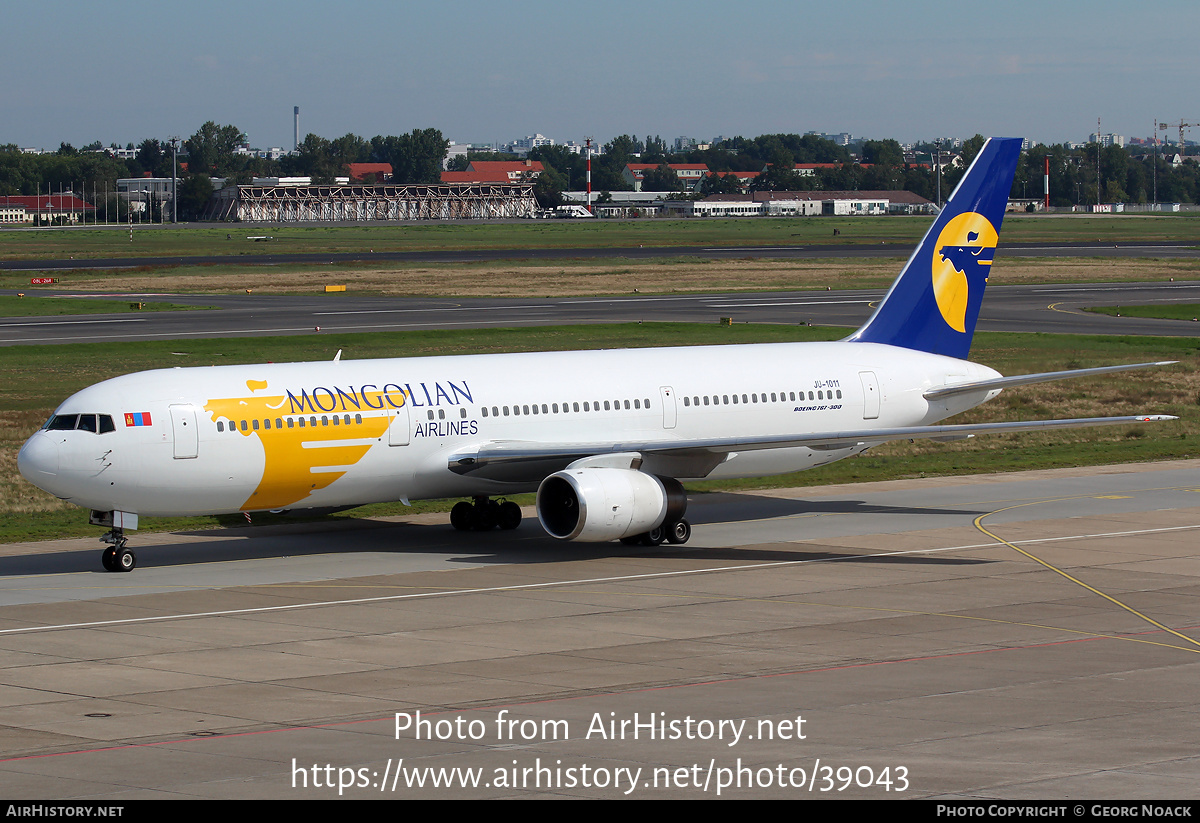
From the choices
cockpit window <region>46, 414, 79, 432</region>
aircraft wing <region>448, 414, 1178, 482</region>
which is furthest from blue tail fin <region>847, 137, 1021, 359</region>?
cockpit window <region>46, 414, 79, 432</region>

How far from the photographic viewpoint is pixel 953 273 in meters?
42.4

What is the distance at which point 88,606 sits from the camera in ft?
94.2

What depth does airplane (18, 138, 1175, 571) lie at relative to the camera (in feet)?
103

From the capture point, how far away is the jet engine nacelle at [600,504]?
32281 millimetres

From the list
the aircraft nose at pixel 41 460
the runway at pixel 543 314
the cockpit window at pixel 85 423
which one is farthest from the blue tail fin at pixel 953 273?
the runway at pixel 543 314

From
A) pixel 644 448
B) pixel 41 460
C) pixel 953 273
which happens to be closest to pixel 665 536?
pixel 644 448

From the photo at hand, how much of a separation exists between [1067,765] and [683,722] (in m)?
4.87

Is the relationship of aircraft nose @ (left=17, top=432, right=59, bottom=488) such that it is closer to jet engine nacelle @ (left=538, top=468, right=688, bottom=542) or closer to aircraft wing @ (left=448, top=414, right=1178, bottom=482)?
aircraft wing @ (left=448, top=414, right=1178, bottom=482)

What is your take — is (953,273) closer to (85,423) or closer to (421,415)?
(421,415)

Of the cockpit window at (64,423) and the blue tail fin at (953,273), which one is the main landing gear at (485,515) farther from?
the blue tail fin at (953,273)

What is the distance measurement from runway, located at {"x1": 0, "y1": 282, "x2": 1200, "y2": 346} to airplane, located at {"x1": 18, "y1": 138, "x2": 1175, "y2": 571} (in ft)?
143

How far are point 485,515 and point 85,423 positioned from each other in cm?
1010

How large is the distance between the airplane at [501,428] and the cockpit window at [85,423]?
4 centimetres

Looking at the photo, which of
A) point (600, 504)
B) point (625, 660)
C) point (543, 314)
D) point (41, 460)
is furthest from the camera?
point (543, 314)
